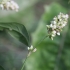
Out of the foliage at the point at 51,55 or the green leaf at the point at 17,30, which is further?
the foliage at the point at 51,55

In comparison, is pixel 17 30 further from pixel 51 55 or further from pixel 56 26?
pixel 51 55

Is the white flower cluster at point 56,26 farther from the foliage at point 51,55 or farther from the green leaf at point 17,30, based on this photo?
the foliage at point 51,55

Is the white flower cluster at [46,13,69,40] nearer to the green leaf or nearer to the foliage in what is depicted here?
the green leaf

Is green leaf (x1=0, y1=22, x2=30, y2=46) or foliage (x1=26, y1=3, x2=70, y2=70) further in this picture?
foliage (x1=26, y1=3, x2=70, y2=70)

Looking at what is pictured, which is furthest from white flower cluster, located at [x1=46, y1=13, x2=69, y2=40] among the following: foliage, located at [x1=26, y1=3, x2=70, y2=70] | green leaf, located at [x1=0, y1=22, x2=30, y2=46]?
foliage, located at [x1=26, y1=3, x2=70, y2=70]

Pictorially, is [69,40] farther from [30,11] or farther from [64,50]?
[30,11]

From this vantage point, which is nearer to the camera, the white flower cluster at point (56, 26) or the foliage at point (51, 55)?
the white flower cluster at point (56, 26)

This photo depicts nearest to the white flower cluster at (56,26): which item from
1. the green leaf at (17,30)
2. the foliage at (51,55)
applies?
the green leaf at (17,30)

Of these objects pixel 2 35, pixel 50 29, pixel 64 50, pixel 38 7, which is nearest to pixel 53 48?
pixel 64 50
